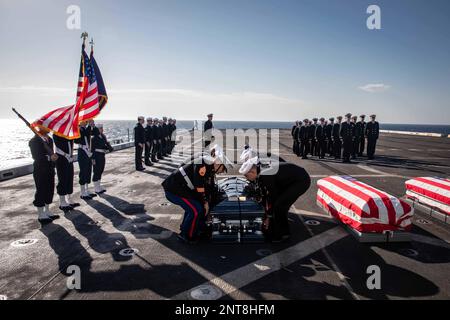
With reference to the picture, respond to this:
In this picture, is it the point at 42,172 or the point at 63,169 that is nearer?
the point at 42,172

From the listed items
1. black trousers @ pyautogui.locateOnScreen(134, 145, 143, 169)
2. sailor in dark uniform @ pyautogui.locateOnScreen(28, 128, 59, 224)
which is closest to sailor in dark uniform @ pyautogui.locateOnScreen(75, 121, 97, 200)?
sailor in dark uniform @ pyautogui.locateOnScreen(28, 128, 59, 224)

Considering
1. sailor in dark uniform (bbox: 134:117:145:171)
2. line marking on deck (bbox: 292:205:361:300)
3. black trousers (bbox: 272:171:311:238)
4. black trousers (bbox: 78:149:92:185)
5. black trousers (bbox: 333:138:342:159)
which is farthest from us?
black trousers (bbox: 333:138:342:159)

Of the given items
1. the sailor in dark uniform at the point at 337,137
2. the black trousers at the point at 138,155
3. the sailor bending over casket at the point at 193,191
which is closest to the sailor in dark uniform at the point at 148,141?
the black trousers at the point at 138,155

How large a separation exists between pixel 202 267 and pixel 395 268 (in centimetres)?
327

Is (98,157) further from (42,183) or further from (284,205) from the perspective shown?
(284,205)

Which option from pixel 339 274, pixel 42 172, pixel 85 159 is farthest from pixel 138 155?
pixel 339 274

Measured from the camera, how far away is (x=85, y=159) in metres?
9.88

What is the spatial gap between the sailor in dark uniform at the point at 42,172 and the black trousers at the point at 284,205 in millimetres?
5645

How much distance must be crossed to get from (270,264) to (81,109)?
29.1 ft

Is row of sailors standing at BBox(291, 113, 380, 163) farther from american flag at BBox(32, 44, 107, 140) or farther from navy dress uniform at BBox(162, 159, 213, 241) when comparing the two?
navy dress uniform at BBox(162, 159, 213, 241)

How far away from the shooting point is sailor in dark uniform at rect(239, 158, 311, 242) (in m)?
5.61

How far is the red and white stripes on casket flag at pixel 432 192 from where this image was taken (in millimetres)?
7136

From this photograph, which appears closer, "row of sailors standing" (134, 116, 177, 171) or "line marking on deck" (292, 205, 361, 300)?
"line marking on deck" (292, 205, 361, 300)

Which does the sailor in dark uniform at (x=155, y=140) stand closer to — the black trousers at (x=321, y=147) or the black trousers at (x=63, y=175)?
the black trousers at (x=63, y=175)
